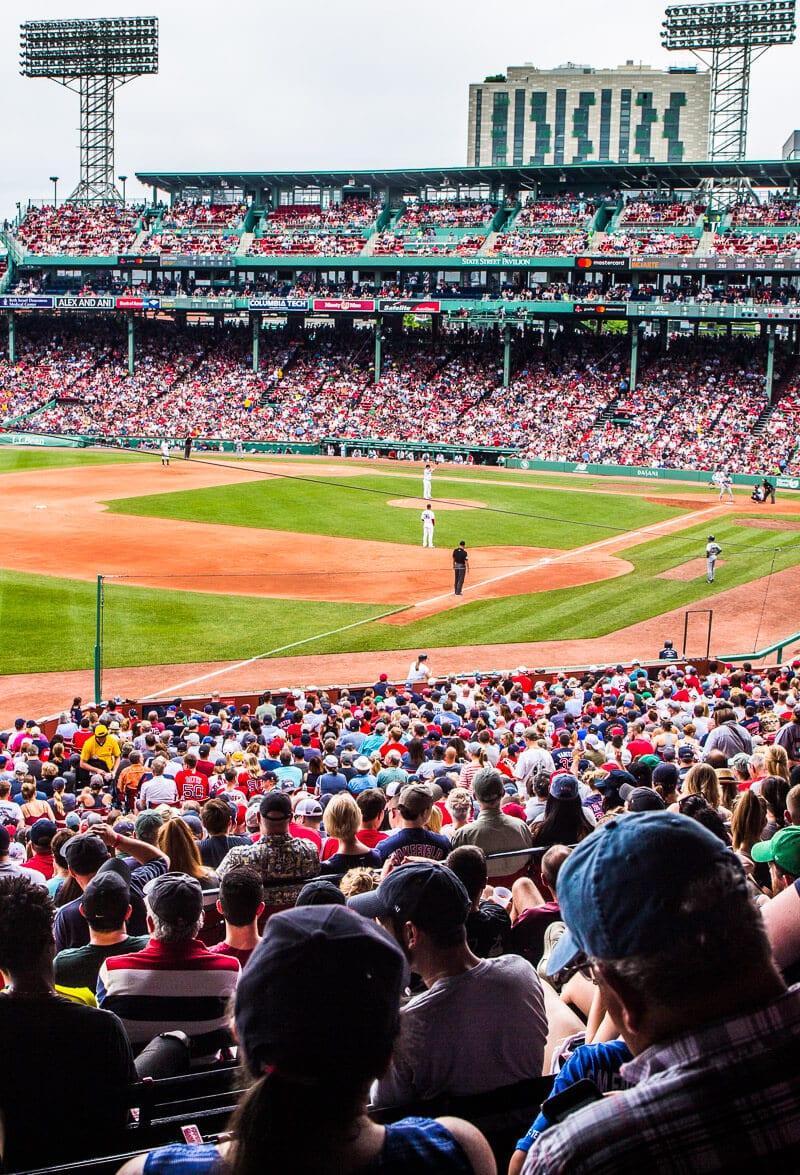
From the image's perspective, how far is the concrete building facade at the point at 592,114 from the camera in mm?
148250

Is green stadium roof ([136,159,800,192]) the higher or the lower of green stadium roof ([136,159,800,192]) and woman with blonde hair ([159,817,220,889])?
the higher

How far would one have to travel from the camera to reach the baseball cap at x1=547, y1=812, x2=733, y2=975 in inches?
86.0

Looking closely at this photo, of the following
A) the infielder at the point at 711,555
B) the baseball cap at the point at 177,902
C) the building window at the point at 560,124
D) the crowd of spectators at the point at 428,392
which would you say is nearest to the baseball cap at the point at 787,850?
the baseball cap at the point at 177,902

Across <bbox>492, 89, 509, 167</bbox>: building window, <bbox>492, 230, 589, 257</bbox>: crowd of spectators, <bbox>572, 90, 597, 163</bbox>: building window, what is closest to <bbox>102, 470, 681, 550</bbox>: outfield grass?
<bbox>492, 230, 589, 257</bbox>: crowd of spectators

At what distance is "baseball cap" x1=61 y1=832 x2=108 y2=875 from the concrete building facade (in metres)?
150

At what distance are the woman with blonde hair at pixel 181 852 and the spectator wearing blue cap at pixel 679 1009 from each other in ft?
16.9

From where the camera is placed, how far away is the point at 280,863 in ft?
21.9

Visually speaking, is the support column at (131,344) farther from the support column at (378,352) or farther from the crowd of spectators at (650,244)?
the crowd of spectators at (650,244)

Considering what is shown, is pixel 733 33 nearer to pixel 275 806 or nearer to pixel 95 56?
pixel 95 56

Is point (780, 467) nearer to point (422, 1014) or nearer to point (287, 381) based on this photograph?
A: point (287, 381)

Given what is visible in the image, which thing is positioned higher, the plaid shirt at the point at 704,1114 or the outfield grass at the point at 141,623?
the plaid shirt at the point at 704,1114

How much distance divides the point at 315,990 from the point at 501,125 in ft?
548

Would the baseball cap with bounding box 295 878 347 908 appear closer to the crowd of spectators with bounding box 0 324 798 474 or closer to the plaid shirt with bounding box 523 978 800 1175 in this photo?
the plaid shirt with bounding box 523 978 800 1175

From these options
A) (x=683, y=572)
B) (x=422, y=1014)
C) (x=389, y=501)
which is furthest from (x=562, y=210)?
(x=422, y=1014)
